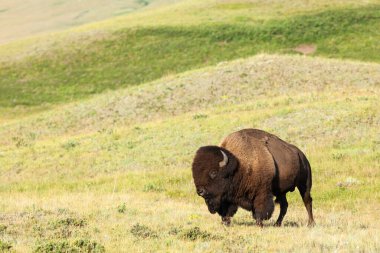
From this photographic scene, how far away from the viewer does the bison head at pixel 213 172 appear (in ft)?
37.3

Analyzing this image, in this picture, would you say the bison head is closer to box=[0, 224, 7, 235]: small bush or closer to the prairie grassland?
the prairie grassland

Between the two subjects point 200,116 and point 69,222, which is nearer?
point 69,222

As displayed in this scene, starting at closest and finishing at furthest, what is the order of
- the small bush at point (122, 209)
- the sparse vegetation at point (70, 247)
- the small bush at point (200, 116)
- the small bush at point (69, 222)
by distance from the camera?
the sparse vegetation at point (70, 247), the small bush at point (69, 222), the small bush at point (122, 209), the small bush at point (200, 116)

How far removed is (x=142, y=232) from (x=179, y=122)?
854 inches

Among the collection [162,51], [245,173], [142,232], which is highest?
[245,173]

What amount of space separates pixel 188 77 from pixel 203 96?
17.6ft

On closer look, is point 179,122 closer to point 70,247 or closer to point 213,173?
point 213,173

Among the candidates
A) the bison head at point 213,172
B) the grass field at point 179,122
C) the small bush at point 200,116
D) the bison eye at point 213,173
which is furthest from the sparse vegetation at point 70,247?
the small bush at point 200,116

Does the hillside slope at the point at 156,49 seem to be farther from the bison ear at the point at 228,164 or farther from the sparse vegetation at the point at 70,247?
the sparse vegetation at the point at 70,247

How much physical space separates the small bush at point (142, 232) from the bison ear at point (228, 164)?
1808 millimetres

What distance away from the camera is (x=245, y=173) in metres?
11.7

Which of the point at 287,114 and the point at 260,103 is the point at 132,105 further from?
the point at 287,114

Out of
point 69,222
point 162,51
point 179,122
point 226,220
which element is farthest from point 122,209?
point 162,51

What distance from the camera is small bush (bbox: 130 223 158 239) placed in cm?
1111
